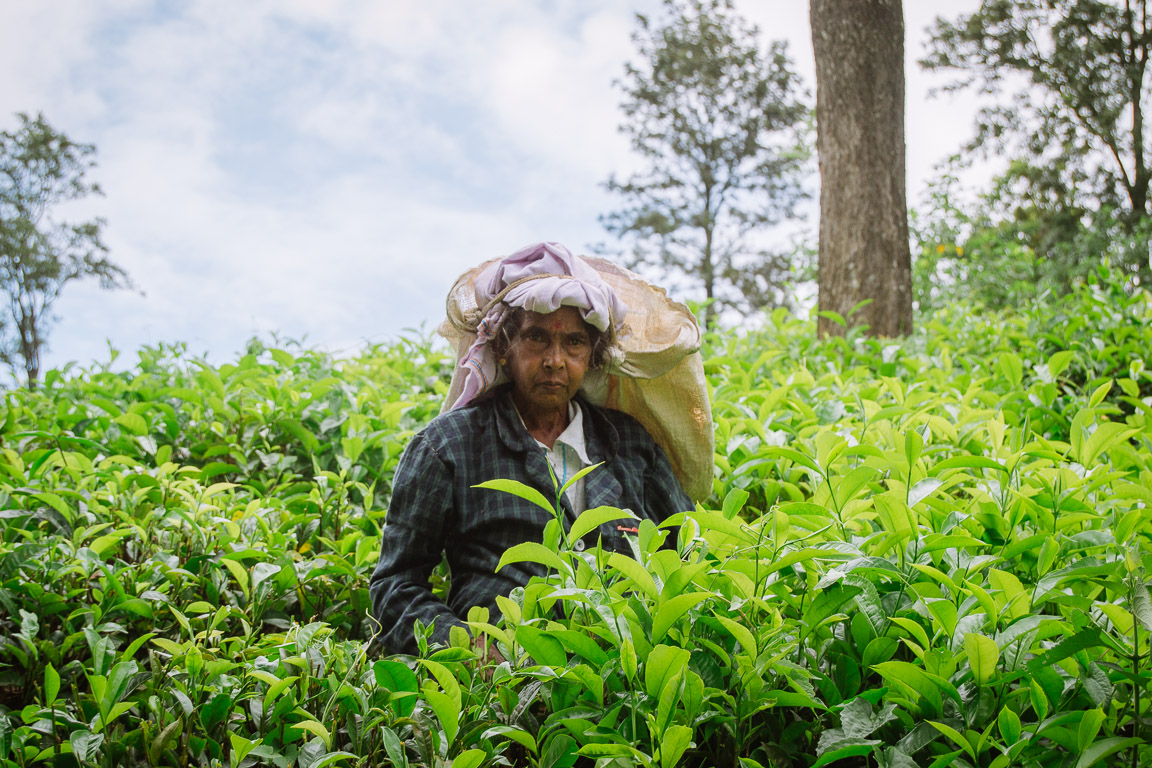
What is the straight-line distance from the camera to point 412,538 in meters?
1.99

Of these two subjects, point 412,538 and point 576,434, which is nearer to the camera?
point 412,538

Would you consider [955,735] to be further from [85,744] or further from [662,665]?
[85,744]

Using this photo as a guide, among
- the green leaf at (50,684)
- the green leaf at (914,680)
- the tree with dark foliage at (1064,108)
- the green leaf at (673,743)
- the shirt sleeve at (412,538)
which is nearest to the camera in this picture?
the green leaf at (673,743)

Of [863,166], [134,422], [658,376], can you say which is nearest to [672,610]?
[658,376]

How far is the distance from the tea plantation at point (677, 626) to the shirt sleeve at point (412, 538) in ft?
0.57

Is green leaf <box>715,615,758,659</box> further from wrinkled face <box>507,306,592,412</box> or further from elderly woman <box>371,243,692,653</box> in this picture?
wrinkled face <box>507,306,592,412</box>

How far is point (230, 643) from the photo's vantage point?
1952 millimetres

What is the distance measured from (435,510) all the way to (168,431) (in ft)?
5.44

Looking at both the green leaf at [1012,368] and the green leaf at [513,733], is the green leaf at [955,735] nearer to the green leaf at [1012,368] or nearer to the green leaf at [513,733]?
the green leaf at [513,733]

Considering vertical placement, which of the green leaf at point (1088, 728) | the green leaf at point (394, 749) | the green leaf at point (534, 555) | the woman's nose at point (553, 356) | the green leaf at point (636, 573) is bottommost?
the green leaf at point (394, 749)

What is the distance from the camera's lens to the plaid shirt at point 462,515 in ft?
6.36

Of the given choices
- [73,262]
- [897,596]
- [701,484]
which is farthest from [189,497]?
[73,262]

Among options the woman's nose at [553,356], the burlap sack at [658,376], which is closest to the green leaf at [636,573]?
the woman's nose at [553,356]

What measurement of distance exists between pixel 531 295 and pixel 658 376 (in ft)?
1.56
